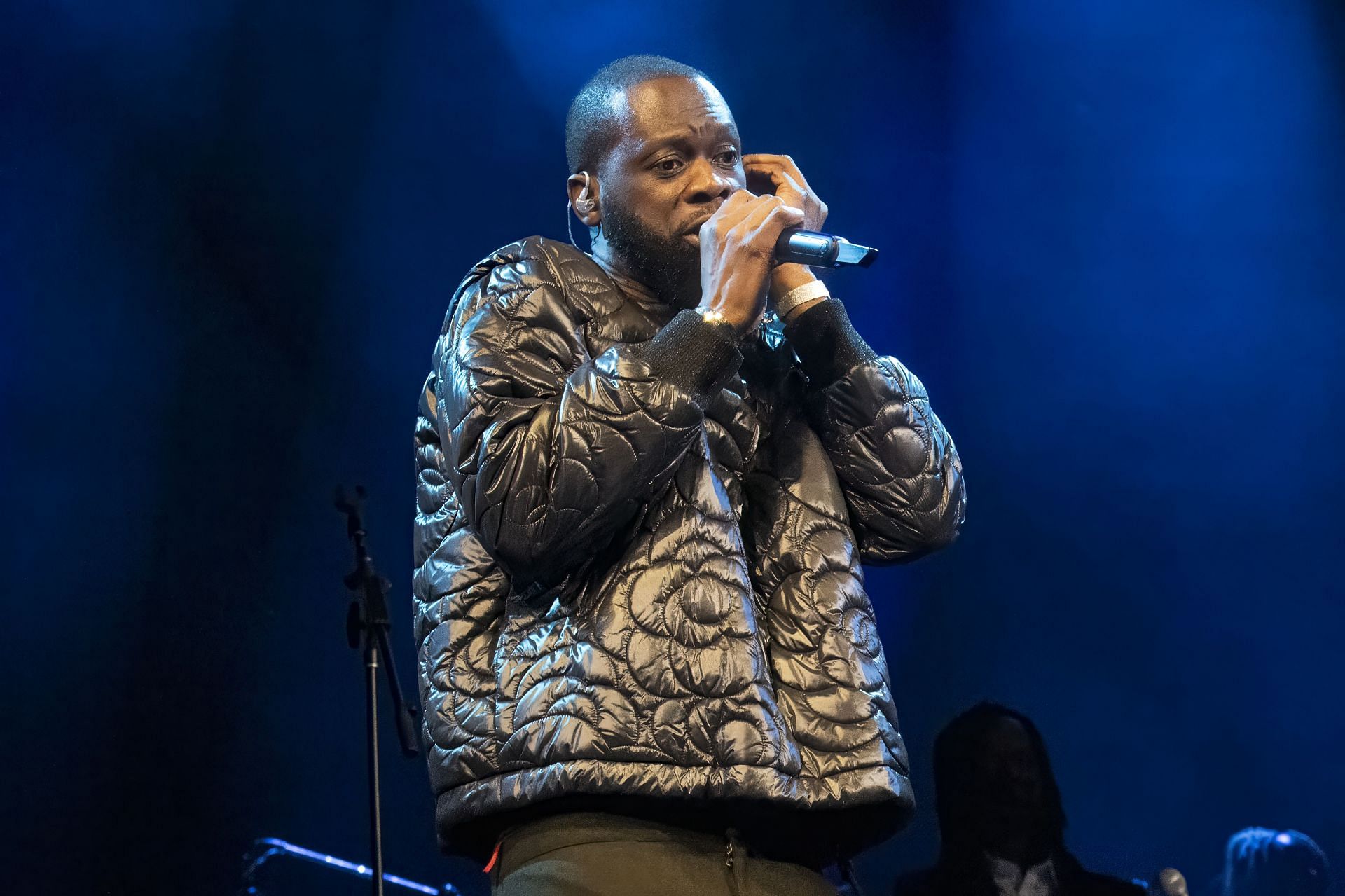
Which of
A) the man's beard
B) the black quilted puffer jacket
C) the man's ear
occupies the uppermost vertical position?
the man's ear

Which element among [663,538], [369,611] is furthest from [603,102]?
[369,611]

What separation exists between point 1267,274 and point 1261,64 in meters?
0.54

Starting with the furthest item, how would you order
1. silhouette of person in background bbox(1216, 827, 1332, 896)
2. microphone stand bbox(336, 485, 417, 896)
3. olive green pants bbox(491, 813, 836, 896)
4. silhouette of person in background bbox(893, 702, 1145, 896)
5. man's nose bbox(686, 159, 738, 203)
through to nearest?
silhouette of person in background bbox(1216, 827, 1332, 896), microphone stand bbox(336, 485, 417, 896), silhouette of person in background bbox(893, 702, 1145, 896), man's nose bbox(686, 159, 738, 203), olive green pants bbox(491, 813, 836, 896)

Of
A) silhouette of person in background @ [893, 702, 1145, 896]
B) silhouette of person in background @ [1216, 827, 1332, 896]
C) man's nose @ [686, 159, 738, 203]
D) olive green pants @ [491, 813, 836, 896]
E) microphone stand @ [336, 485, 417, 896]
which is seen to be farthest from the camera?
silhouette of person in background @ [1216, 827, 1332, 896]

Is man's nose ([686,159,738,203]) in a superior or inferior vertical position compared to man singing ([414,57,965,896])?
superior

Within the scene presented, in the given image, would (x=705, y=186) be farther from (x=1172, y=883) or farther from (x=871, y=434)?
(x=1172, y=883)

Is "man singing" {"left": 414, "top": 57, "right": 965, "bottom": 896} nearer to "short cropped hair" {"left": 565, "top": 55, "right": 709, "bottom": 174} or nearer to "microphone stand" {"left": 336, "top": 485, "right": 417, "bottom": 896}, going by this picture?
"short cropped hair" {"left": 565, "top": 55, "right": 709, "bottom": 174}

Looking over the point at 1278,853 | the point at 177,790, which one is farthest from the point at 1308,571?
the point at 177,790

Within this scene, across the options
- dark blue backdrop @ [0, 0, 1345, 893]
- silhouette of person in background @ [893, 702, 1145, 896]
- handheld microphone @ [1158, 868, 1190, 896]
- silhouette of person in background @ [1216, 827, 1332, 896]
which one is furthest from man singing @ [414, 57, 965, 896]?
silhouette of person in background @ [1216, 827, 1332, 896]

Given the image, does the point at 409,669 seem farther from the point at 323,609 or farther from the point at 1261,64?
the point at 1261,64

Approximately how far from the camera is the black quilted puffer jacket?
122 centimetres

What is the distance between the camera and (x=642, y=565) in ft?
4.26

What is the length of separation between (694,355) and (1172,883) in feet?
4.90

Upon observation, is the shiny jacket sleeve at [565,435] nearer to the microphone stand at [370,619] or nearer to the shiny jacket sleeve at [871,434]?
the shiny jacket sleeve at [871,434]
